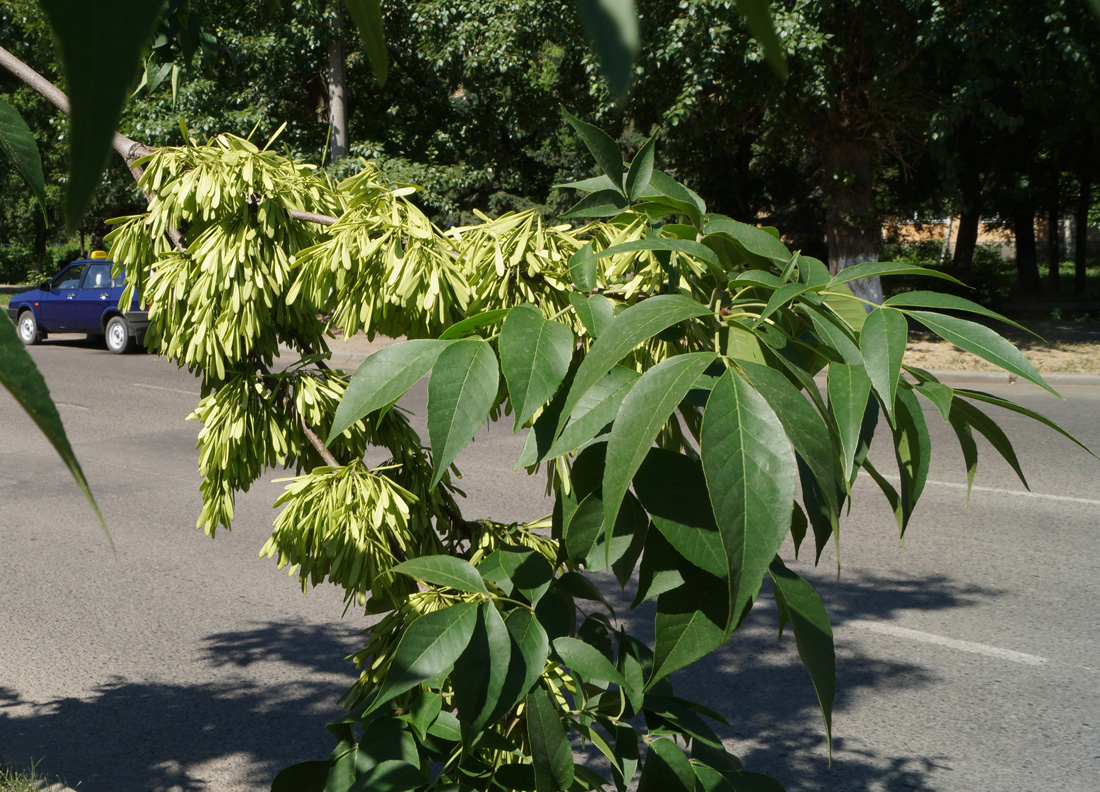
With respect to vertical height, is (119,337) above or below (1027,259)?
below

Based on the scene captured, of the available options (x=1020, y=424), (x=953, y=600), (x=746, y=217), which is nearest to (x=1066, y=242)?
(x=746, y=217)

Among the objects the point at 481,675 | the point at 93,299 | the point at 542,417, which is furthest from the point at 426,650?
the point at 93,299

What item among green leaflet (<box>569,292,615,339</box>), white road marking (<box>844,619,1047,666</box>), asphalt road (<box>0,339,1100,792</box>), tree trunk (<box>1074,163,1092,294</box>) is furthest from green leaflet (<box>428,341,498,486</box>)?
tree trunk (<box>1074,163,1092,294</box>)

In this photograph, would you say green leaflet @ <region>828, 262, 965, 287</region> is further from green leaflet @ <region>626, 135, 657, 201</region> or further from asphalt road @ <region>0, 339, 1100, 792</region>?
asphalt road @ <region>0, 339, 1100, 792</region>

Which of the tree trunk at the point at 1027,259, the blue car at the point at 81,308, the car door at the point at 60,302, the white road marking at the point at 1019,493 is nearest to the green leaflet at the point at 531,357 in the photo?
the white road marking at the point at 1019,493

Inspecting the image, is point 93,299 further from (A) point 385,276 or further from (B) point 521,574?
(B) point 521,574

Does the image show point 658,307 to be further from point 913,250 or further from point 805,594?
point 913,250

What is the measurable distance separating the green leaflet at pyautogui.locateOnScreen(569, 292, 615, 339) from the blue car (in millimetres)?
17759

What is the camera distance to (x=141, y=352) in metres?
18.5

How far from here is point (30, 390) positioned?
41cm

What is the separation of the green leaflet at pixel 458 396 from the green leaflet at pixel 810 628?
0.34 m

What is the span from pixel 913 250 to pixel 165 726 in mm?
38240

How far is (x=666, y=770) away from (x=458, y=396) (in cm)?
59

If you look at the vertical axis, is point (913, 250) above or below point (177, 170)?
above
